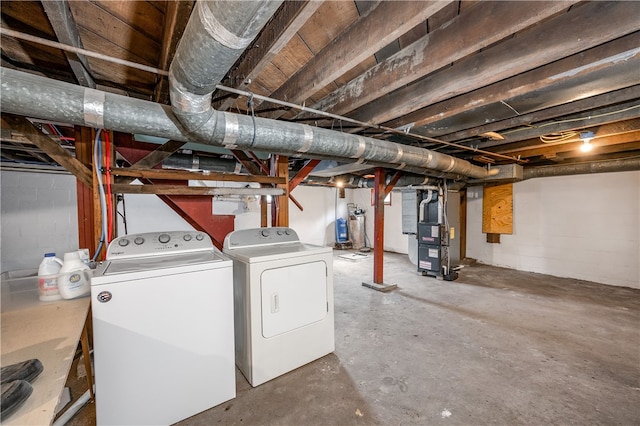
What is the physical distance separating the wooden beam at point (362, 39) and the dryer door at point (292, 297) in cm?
129

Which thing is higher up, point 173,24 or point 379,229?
point 173,24

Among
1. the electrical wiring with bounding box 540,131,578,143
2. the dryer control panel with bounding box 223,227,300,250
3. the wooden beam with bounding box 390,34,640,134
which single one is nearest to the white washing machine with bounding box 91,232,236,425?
the dryer control panel with bounding box 223,227,300,250

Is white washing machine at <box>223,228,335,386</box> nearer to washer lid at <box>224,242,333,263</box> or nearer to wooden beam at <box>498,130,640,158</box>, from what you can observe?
washer lid at <box>224,242,333,263</box>

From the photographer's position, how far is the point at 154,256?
1.67 meters

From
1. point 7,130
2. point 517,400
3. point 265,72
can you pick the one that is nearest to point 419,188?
point 517,400

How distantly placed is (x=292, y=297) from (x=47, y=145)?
1.85 metres

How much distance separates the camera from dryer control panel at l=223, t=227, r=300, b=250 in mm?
2059

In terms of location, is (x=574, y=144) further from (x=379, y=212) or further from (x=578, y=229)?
(x=379, y=212)

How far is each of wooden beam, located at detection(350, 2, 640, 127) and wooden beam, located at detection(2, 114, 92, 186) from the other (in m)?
2.25

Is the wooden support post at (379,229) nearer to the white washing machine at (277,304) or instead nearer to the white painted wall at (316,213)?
the white washing machine at (277,304)

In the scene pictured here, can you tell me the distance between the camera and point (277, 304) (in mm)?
1851

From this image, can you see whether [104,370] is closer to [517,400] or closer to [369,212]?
[517,400]

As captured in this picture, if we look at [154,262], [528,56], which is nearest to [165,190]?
[154,262]

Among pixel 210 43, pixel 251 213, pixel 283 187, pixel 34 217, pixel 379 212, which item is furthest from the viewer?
pixel 251 213
